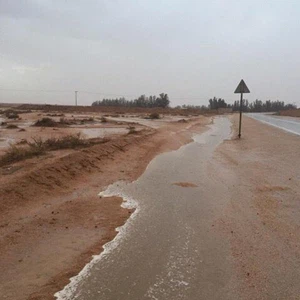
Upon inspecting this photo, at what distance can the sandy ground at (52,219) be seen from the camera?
3.85 meters

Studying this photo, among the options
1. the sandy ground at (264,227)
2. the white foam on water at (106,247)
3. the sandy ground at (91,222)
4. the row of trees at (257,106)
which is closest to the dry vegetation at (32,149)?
the sandy ground at (91,222)

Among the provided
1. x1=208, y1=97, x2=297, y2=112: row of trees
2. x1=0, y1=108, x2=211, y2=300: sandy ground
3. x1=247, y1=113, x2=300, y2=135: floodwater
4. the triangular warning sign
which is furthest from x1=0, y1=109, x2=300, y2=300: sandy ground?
x1=208, y1=97, x2=297, y2=112: row of trees

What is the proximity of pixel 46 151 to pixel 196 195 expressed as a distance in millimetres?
5812

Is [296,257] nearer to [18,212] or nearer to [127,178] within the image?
[18,212]

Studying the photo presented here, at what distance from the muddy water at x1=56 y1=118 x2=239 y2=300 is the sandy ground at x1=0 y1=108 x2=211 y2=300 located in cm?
25

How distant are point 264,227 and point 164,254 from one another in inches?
70.4

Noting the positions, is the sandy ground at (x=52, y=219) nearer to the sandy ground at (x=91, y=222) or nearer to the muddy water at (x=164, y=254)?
the sandy ground at (x=91, y=222)

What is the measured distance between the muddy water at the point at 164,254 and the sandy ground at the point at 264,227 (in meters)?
0.19

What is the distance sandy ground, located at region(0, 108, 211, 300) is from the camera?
3.85m

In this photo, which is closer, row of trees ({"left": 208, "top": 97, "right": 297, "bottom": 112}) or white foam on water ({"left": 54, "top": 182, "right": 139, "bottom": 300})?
white foam on water ({"left": 54, "top": 182, "right": 139, "bottom": 300})

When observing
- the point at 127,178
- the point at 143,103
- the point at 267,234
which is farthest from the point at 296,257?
the point at 143,103

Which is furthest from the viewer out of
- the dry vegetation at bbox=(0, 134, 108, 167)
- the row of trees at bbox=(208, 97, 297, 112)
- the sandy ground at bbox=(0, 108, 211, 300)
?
the row of trees at bbox=(208, 97, 297, 112)

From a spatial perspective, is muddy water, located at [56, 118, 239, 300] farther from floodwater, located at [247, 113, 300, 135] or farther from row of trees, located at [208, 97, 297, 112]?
row of trees, located at [208, 97, 297, 112]

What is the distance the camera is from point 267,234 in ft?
16.7
